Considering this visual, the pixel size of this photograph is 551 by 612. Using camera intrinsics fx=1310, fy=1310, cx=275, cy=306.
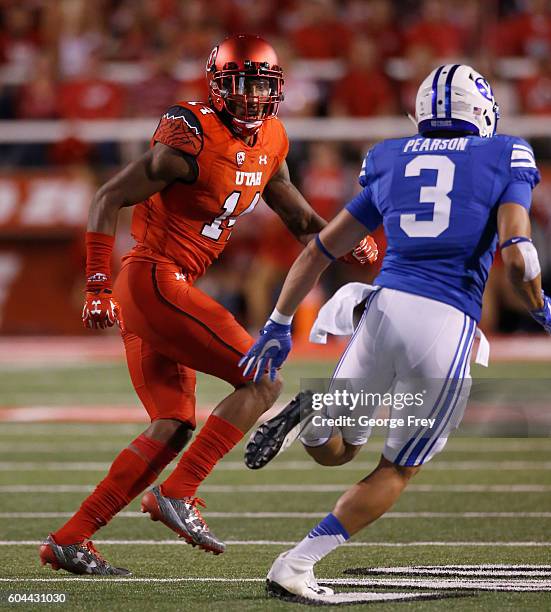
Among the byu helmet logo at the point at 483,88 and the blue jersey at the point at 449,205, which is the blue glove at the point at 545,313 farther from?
the byu helmet logo at the point at 483,88

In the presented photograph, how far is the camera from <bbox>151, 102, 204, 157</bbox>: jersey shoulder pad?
444cm

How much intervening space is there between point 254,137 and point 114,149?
858 cm

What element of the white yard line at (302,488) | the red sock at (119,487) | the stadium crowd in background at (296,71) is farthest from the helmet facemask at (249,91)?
the stadium crowd in background at (296,71)

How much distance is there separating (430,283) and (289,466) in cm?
344

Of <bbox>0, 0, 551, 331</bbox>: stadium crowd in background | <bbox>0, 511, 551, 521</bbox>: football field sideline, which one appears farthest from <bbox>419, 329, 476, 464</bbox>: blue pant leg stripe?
<bbox>0, 0, 551, 331</bbox>: stadium crowd in background

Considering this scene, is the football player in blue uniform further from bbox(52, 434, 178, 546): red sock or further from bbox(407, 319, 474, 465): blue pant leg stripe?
bbox(52, 434, 178, 546): red sock

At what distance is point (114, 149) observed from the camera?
13125 millimetres

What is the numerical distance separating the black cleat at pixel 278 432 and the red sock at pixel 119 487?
1.95ft

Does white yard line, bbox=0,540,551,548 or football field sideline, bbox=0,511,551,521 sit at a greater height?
white yard line, bbox=0,540,551,548

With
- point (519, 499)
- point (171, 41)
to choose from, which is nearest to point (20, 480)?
point (519, 499)

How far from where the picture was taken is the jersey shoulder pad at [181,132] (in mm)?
4438

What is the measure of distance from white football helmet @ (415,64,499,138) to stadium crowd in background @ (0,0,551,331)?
27.9 ft

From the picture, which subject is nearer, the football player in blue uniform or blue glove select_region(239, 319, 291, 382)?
the football player in blue uniform

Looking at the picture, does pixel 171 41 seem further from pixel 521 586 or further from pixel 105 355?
pixel 521 586
